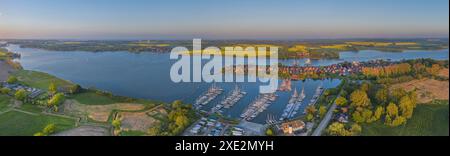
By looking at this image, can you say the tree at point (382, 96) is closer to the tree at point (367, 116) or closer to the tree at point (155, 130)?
the tree at point (367, 116)

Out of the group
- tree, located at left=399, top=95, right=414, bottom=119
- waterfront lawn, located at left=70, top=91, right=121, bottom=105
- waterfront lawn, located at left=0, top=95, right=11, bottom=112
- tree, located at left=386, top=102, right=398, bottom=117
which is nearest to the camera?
tree, located at left=386, top=102, right=398, bottom=117

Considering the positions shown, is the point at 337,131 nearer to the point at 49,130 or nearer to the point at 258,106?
the point at 258,106

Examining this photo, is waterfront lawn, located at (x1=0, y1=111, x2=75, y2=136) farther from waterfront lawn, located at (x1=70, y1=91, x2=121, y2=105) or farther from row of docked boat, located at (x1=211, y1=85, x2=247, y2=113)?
row of docked boat, located at (x1=211, y1=85, x2=247, y2=113)

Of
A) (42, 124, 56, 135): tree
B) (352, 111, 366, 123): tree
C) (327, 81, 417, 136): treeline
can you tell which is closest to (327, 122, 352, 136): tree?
(327, 81, 417, 136): treeline

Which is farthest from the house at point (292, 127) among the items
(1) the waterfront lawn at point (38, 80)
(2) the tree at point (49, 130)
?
(1) the waterfront lawn at point (38, 80)

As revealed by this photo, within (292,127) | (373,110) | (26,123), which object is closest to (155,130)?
(292,127)
